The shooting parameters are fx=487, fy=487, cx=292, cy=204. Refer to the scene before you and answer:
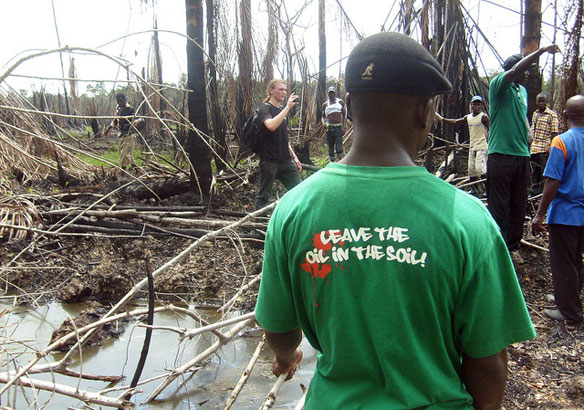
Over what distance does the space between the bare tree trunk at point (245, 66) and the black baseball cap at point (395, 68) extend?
22.6 feet

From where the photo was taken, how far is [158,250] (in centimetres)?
564

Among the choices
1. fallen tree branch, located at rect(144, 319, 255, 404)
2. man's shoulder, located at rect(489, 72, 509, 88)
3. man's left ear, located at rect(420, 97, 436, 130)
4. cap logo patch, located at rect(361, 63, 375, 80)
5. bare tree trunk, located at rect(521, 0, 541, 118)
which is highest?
bare tree trunk, located at rect(521, 0, 541, 118)

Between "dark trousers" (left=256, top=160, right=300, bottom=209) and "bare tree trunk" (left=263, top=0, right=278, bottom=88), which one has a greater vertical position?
"bare tree trunk" (left=263, top=0, right=278, bottom=88)

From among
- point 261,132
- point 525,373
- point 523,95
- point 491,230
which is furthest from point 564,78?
point 491,230

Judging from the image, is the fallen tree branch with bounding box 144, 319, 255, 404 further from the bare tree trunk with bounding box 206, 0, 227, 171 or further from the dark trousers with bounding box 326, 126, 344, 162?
the dark trousers with bounding box 326, 126, 344, 162

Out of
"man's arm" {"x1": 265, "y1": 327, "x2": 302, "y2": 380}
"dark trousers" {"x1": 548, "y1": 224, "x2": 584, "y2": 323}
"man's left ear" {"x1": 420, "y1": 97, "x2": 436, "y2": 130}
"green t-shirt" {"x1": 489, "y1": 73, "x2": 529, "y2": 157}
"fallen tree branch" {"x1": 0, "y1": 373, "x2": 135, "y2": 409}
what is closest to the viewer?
"man's left ear" {"x1": 420, "y1": 97, "x2": 436, "y2": 130}

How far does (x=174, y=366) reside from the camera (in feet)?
9.43

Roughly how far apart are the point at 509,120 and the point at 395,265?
4.08 meters

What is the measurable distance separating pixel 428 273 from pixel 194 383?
2637 millimetres

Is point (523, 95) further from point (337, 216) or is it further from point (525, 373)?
point (337, 216)

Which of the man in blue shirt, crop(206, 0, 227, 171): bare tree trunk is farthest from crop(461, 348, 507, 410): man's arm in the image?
crop(206, 0, 227, 171): bare tree trunk

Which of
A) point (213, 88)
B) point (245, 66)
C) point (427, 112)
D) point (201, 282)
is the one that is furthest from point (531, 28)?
point (427, 112)

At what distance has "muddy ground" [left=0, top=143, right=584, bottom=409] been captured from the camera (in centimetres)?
320

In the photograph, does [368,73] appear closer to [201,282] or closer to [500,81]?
[500,81]
